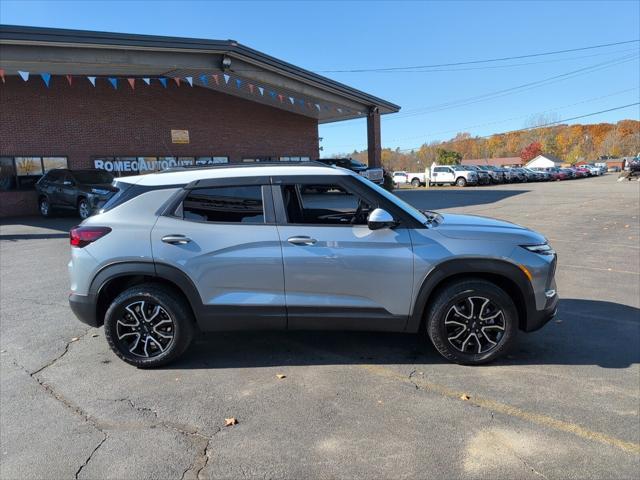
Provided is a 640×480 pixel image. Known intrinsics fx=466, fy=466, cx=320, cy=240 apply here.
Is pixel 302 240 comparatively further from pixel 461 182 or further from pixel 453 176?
pixel 453 176

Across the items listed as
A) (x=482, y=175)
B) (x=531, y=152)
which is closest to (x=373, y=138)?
(x=482, y=175)

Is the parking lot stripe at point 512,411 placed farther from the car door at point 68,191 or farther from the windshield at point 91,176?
the car door at point 68,191

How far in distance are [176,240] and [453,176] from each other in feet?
120

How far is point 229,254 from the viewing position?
3.91 m

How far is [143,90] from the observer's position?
64.9ft

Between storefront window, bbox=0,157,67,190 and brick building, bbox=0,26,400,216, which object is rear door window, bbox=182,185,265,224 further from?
storefront window, bbox=0,157,67,190

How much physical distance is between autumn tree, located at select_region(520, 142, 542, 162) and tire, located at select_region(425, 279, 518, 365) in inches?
5466

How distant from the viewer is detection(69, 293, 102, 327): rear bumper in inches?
161

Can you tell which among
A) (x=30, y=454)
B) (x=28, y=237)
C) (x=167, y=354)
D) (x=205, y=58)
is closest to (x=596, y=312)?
(x=167, y=354)

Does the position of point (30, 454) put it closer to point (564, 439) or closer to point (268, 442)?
point (268, 442)

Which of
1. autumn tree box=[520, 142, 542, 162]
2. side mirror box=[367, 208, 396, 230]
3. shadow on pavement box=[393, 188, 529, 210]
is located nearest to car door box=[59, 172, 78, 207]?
shadow on pavement box=[393, 188, 529, 210]

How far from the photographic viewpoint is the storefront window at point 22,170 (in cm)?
1698

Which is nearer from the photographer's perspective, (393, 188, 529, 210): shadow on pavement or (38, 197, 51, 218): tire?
(38, 197, 51, 218): tire

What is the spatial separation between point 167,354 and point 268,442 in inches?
58.7
